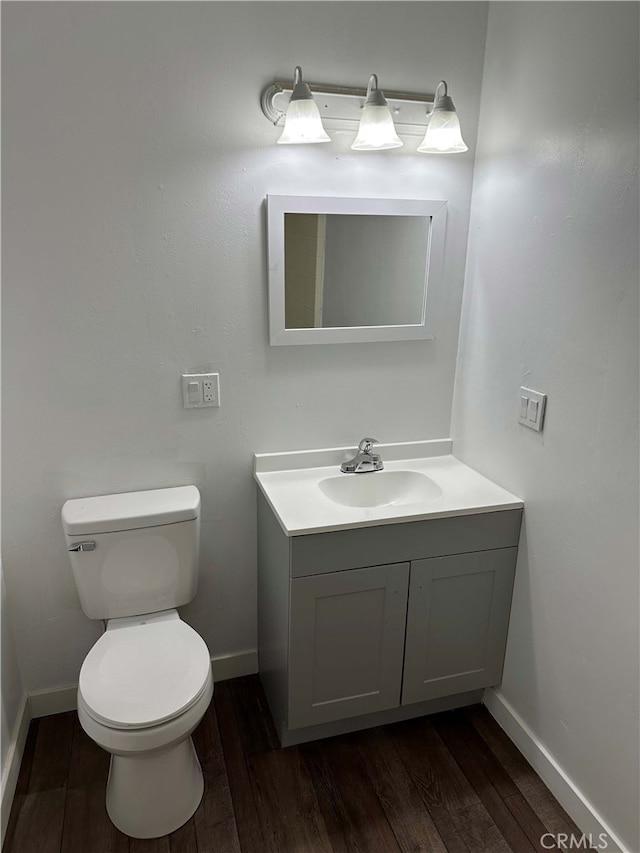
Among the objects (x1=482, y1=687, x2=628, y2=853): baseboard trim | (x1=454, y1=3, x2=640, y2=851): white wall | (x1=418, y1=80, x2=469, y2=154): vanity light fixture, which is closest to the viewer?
(x1=454, y1=3, x2=640, y2=851): white wall

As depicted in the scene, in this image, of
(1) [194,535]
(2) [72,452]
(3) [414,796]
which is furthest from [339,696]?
(2) [72,452]

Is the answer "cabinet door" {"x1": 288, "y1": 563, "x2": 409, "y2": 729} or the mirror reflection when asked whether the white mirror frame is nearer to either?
the mirror reflection

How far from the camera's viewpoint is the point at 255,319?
197 cm

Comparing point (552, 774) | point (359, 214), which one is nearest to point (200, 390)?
point (359, 214)

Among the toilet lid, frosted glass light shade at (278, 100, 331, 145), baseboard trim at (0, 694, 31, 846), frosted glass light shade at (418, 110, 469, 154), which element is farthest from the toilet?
frosted glass light shade at (418, 110, 469, 154)

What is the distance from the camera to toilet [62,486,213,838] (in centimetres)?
156

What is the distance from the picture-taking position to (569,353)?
165 centimetres

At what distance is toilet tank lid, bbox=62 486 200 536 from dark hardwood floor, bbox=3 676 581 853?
776 millimetres

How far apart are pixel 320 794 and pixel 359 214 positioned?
1.82m

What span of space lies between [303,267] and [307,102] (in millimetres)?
477

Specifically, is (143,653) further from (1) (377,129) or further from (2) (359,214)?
→ (1) (377,129)

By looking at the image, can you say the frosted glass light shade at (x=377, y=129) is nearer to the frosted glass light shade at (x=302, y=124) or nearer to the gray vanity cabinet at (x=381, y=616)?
the frosted glass light shade at (x=302, y=124)

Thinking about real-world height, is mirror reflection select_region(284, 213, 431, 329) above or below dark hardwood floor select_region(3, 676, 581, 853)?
above

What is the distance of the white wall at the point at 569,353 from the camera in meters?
1.47
